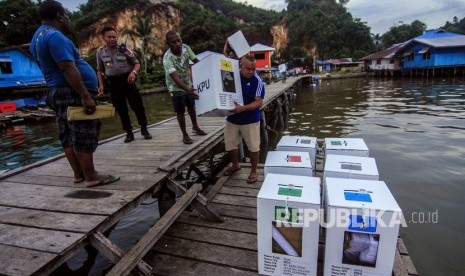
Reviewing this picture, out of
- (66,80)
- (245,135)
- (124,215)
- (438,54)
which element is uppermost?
(438,54)

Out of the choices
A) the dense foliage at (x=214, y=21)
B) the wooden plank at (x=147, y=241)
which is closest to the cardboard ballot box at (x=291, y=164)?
the wooden plank at (x=147, y=241)

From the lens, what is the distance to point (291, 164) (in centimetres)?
337

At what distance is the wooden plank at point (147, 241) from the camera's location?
8.15 feet

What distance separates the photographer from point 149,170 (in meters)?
4.31

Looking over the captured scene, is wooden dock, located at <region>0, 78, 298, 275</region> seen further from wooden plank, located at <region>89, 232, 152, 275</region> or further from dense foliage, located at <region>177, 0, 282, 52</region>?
dense foliage, located at <region>177, 0, 282, 52</region>

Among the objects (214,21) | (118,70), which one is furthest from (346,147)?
(214,21)

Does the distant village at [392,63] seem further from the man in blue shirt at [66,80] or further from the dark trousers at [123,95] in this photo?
the man in blue shirt at [66,80]

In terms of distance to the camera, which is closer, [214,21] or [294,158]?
[294,158]

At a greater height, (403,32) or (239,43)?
(403,32)

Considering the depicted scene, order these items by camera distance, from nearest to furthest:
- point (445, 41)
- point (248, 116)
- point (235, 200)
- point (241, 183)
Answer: point (235, 200)
point (248, 116)
point (241, 183)
point (445, 41)

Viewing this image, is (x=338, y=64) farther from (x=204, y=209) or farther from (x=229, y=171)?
(x=204, y=209)

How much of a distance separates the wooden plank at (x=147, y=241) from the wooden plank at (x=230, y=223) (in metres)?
0.35

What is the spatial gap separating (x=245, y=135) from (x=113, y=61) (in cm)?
291

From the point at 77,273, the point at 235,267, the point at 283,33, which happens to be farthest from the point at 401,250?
the point at 283,33
